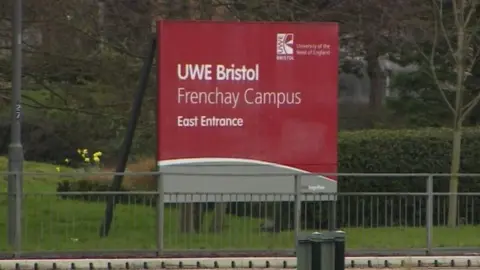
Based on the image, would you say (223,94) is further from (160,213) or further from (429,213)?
(429,213)

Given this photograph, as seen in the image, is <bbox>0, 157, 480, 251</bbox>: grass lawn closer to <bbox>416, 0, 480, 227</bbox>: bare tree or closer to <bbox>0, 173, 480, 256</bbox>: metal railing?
<bbox>0, 173, 480, 256</bbox>: metal railing

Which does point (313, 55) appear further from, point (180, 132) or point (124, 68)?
point (124, 68)

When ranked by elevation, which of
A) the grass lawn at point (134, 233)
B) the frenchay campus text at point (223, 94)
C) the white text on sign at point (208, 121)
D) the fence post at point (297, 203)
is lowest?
Answer: the grass lawn at point (134, 233)

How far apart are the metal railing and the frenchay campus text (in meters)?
1.40

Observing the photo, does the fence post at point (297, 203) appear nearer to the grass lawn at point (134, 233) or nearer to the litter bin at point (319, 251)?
the grass lawn at point (134, 233)

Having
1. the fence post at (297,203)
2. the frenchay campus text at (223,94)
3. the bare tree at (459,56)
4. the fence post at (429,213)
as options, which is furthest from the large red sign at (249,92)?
the bare tree at (459,56)

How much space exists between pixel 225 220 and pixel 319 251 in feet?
20.7

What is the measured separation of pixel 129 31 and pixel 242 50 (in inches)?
278

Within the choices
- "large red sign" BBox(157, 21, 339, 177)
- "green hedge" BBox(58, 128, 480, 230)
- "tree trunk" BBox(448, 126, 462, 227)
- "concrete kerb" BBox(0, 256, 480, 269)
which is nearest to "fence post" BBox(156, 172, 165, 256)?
"concrete kerb" BBox(0, 256, 480, 269)

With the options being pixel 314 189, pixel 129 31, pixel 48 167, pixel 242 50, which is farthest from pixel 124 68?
pixel 48 167

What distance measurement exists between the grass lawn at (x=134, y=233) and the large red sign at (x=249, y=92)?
1352mm

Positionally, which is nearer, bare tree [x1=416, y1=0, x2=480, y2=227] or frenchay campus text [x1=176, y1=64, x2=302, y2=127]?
frenchay campus text [x1=176, y1=64, x2=302, y2=127]

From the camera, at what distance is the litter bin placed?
318 inches

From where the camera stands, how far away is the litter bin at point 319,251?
807cm
